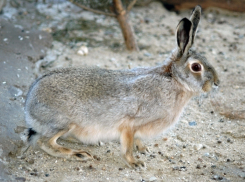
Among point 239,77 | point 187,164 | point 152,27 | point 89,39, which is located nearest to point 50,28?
point 89,39

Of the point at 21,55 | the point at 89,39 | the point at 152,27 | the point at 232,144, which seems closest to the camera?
the point at 232,144

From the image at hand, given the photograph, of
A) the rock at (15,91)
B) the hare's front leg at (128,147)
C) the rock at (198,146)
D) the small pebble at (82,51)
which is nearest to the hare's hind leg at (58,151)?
the hare's front leg at (128,147)

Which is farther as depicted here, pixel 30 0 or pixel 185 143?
pixel 30 0

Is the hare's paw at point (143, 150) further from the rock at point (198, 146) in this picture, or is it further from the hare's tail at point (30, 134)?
the hare's tail at point (30, 134)

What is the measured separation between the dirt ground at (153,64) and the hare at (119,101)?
252 mm

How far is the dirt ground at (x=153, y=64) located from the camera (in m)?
4.27

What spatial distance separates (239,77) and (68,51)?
3143 mm

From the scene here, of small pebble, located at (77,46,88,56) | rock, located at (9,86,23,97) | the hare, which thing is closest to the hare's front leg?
the hare

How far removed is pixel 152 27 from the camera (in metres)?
8.62

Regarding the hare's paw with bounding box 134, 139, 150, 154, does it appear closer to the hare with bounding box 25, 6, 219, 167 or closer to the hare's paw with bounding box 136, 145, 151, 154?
the hare's paw with bounding box 136, 145, 151, 154

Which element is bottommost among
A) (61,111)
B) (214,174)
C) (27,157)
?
(27,157)

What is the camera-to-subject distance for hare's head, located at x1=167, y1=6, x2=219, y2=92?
4290 mm

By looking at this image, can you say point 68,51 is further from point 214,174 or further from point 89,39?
point 214,174

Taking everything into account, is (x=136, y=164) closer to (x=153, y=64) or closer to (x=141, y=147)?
(x=141, y=147)
